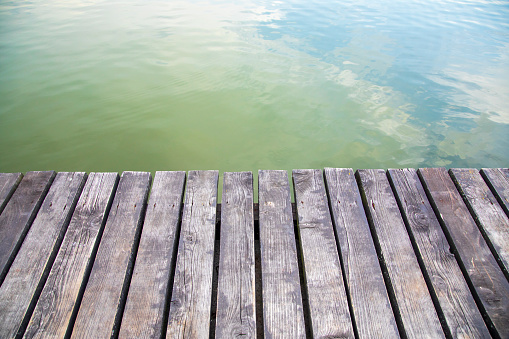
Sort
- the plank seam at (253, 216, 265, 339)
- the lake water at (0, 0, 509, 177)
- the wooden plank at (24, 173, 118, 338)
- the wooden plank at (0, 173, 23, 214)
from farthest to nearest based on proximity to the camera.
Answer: the lake water at (0, 0, 509, 177) < the wooden plank at (0, 173, 23, 214) < the plank seam at (253, 216, 265, 339) < the wooden plank at (24, 173, 118, 338)

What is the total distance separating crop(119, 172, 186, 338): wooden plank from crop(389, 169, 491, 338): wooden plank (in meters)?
1.18

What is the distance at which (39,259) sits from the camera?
1551 mm

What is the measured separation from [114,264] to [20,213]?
64 cm

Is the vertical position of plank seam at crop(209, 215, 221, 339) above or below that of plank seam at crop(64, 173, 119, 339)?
below

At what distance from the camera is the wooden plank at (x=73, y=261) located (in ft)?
4.41

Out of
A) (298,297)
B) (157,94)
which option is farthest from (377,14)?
(298,297)

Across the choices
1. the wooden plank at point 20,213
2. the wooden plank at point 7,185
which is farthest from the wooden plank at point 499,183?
the wooden plank at point 7,185

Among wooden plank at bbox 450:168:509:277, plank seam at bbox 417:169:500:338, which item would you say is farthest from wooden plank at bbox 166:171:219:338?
wooden plank at bbox 450:168:509:277

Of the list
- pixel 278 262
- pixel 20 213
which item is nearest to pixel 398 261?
pixel 278 262

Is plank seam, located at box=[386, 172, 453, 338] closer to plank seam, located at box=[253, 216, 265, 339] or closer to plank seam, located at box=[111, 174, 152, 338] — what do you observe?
plank seam, located at box=[253, 216, 265, 339]

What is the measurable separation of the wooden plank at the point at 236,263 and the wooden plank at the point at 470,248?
982mm

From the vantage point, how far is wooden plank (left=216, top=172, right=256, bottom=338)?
135 centimetres

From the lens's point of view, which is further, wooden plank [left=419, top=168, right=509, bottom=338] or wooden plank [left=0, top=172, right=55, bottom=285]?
wooden plank [left=0, top=172, right=55, bottom=285]

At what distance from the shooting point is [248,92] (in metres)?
4.44
